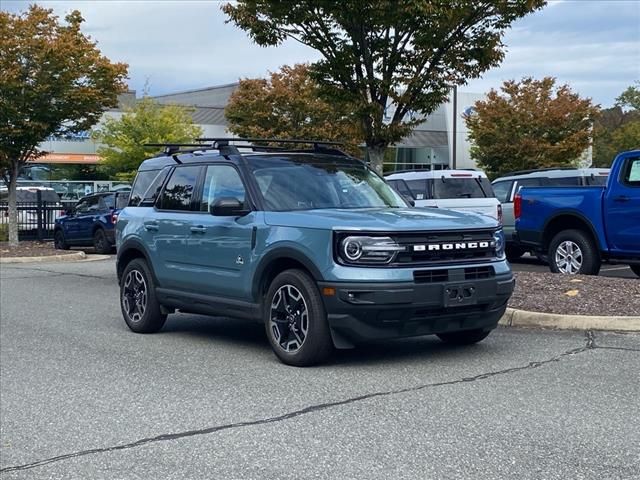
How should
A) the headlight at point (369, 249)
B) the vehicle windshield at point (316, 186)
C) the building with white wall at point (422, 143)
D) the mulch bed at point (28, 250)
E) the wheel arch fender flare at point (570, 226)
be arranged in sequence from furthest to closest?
the building with white wall at point (422, 143) → the mulch bed at point (28, 250) → the wheel arch fender flare at point (570, 226) → the vehicle windshield at point (316, 186) → the headlight at point (369, 249)

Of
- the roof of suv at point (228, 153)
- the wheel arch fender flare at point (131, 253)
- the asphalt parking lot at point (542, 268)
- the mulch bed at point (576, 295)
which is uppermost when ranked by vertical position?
the roof of suv at point (228, 153)

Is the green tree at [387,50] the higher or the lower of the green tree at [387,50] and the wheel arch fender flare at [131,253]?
the higher

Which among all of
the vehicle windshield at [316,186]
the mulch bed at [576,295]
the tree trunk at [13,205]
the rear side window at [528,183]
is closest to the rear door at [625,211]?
the mulch bed at [576,295]

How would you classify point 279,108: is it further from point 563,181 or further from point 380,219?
point 380,219

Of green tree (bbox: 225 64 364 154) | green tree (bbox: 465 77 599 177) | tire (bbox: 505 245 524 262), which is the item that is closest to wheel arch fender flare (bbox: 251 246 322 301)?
tire (bbox: 505 245 524 262)

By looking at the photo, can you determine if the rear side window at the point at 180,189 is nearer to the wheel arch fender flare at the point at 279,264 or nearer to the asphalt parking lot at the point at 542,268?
the wheel arch fender flare at the point at 279,264

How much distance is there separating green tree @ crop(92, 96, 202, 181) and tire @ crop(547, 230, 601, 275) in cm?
2915

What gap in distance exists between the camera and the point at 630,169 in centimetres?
1293

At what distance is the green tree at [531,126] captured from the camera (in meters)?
40.4

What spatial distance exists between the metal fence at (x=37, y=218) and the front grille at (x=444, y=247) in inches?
874

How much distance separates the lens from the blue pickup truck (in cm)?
1285

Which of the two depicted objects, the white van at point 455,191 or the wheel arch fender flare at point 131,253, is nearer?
the wheel arch fender flare at point 131,253

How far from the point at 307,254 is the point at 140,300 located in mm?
3113

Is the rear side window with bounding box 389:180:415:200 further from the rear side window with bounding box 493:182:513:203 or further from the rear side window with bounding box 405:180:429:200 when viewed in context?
the rear side window with bounding box 493:182:513:203
